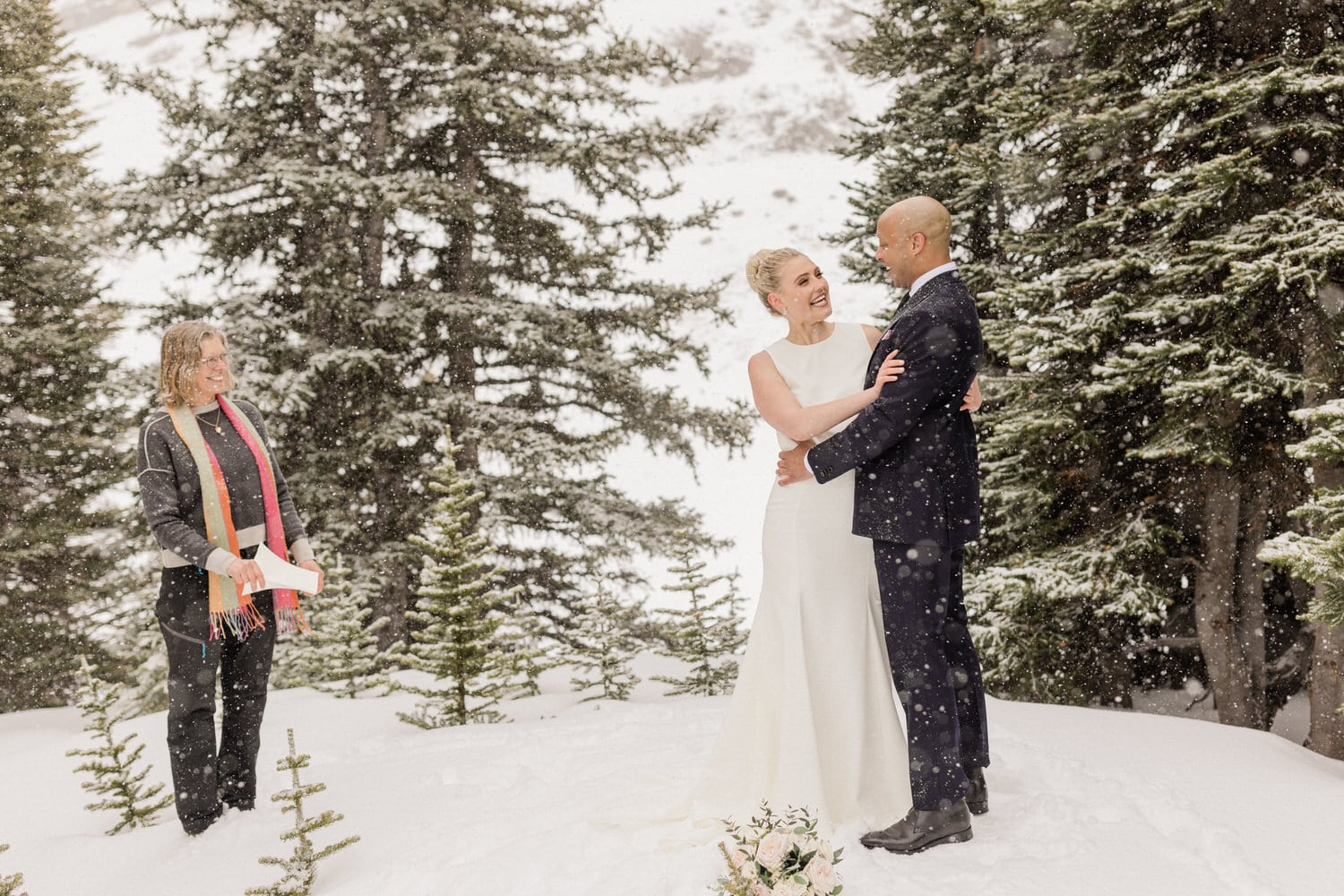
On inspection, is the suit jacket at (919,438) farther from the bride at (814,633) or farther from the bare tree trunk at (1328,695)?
the bare tree trunk at (1328,695)

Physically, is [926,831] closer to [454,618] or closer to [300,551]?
[300,551]

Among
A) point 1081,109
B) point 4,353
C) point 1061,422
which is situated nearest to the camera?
point 1061,422

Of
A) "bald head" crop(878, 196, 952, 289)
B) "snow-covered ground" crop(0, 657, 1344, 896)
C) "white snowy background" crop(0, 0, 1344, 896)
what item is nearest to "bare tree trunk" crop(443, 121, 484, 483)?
"white snowy background" crop(0, 0, 1344, 896)

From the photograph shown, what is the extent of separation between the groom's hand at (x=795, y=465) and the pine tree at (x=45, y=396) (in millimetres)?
12046

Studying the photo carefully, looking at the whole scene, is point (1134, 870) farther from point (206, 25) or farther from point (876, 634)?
point (206, 25)

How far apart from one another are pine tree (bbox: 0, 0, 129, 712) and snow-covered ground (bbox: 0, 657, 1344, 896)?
321 inches

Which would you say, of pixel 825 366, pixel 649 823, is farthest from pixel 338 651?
pixel 825 366

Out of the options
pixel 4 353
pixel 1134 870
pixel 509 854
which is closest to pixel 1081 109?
pixel 1134 870

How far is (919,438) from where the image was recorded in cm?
339

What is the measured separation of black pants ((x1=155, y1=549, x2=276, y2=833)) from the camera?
3.96m

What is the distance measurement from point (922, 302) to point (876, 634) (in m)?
1.44

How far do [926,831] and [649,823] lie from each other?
3.93 feet

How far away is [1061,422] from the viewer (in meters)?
6.62

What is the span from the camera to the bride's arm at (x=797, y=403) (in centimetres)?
335
